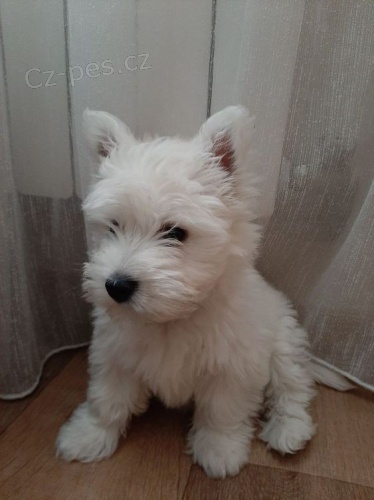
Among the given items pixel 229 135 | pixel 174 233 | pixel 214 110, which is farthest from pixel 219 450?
pixel 214 110

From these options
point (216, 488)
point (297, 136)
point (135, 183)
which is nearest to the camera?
point (135, 183)

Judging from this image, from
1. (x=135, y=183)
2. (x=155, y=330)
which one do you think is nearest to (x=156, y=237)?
(x=135, y=183)

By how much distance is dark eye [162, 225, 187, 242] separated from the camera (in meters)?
0.86

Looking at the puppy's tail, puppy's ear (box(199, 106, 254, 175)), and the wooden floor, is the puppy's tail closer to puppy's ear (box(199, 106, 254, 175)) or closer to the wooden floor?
the wooden floor

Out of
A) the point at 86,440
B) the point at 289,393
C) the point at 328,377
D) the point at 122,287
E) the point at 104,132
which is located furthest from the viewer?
the point at 328,377

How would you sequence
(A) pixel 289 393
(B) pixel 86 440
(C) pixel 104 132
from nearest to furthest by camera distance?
(C) pixel 104 132, (B) pixel 86 440, (A) pixel 289 393

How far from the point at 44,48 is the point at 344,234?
0.94 m

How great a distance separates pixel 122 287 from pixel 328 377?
0.80 meters

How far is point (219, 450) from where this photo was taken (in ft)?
3.41

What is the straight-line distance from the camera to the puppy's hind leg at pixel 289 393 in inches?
43.4

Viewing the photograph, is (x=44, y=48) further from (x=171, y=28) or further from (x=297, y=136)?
(x=297, y=136)

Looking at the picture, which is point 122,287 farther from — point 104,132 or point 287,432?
point 287,432

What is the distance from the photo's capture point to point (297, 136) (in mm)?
1157

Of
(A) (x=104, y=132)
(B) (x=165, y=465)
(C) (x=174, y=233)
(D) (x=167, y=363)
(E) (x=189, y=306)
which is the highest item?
(A) (x=104, y=132)
